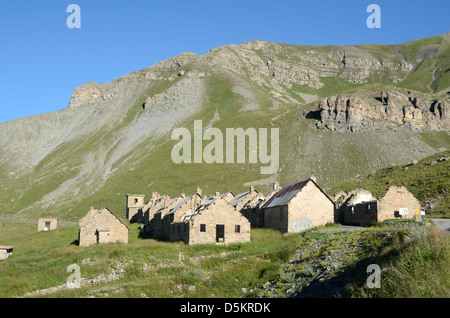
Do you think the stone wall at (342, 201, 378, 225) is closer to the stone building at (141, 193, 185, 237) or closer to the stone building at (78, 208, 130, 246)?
the stone building at (141, 193, 185, 237)

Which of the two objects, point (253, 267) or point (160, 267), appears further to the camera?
point (160, 267)

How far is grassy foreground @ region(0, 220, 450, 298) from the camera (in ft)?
43.2

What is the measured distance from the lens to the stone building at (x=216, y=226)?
3541 centimetres

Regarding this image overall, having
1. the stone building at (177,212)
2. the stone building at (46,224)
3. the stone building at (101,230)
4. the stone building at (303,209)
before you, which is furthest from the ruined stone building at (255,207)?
the stone building at (46,224)

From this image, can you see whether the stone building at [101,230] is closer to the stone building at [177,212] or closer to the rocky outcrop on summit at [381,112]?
the stone building at [177,212]

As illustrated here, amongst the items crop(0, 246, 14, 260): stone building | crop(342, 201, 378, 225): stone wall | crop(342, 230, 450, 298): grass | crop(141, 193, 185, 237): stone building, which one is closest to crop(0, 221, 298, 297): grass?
crop(0, 246, 14, 260): stone building

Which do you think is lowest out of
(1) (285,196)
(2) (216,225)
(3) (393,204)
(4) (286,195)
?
(2) (216,225)

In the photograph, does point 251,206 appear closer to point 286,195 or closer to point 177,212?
point 286,195

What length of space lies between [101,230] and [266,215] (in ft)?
62.0

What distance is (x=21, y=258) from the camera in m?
35.8

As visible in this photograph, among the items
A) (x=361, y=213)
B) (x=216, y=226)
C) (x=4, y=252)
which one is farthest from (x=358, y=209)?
(x=4, y=252)

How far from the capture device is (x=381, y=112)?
14938cm

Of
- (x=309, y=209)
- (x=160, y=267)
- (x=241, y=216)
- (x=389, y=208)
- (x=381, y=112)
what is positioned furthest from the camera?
(x=381, y=112)
